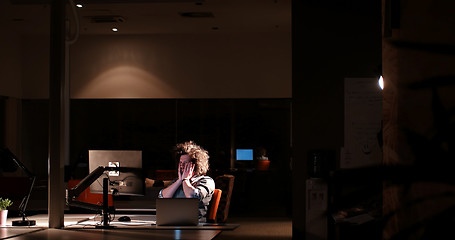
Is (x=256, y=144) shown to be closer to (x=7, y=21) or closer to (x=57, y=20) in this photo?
(x=7, y=21)

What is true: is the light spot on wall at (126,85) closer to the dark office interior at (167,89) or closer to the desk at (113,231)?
the dark office interior at (167,89)

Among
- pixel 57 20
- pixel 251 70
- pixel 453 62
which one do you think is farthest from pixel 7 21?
pixel 453 62

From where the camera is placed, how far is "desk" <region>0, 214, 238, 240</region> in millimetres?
4012

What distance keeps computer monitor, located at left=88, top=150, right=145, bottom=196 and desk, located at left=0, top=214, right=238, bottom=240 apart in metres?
0.31

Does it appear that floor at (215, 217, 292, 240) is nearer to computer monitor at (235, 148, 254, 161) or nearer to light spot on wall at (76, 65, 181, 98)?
computer monitor at (235, 148, 254, 161)

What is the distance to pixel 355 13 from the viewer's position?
16.2 ft

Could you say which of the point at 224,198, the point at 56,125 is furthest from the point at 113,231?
the point at 224,198

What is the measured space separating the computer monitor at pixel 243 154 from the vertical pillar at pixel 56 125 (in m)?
6.78

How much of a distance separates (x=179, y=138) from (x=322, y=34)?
6.60 metres

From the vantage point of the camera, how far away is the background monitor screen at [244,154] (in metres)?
11.1

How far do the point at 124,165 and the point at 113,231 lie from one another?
2.69 feet

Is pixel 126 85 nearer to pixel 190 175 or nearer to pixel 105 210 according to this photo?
pixel 190 175

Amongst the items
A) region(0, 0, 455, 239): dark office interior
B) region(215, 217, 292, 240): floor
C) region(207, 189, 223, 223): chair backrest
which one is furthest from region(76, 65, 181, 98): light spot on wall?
region(207, 189, 223, 223): chair backrest

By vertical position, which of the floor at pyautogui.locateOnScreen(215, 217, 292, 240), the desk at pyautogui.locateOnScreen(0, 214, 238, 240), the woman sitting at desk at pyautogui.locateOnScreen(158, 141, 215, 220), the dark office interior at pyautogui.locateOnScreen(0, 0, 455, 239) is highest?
the dark office interior at pyautogui.locateOnScreen(0, 0, 455, 239)
